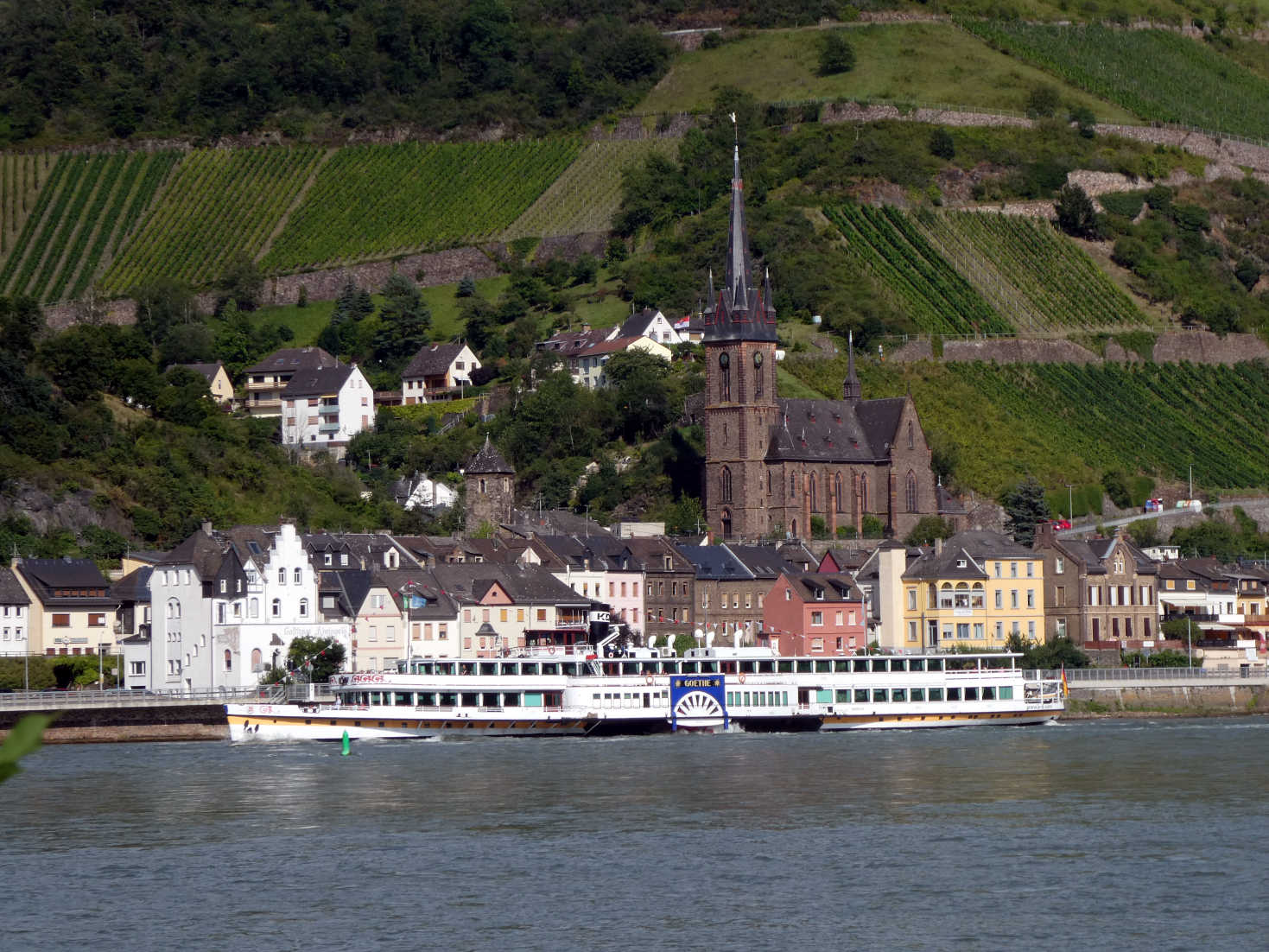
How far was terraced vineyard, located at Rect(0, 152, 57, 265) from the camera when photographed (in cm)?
16300

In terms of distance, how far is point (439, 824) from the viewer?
53.2 meters

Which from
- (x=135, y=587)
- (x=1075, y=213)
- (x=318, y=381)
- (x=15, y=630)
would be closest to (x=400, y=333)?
(x=318, y=381)

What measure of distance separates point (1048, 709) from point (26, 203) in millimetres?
102604

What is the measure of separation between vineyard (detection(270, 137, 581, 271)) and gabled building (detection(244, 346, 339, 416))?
18.0 m

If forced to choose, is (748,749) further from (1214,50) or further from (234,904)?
(1214,50)

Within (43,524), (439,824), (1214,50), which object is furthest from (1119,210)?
(439,824)

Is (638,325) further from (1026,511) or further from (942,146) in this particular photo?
(942,146)

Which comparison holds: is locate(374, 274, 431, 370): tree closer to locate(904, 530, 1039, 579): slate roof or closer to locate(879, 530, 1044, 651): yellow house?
locate(904, 530, 1039, 579): slate roof

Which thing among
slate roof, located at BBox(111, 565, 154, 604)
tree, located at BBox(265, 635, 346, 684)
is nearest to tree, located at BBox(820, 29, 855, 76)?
slate roof, located at BBox(111, 565, 154, 604)

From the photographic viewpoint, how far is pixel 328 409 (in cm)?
12862

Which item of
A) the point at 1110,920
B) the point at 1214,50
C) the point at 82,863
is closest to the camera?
the point at 1110,920

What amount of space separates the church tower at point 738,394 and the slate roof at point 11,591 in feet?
113

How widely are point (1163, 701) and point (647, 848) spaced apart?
38937mm

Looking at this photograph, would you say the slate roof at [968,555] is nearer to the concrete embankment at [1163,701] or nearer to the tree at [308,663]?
the concrete embankment at [1163,701]
